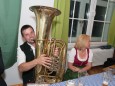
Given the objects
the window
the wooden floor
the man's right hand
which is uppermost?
the window

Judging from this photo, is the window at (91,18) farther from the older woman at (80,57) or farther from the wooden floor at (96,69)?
the older woman at (80,57)

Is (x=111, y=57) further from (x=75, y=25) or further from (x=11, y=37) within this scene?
(x=11, y=37)

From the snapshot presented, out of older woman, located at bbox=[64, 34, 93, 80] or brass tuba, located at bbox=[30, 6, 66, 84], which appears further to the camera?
older woman, located at bbox=[64, 34, 93, 80]

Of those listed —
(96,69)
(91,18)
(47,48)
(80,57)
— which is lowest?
(96,69)

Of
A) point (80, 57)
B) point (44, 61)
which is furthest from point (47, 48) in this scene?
point (80, 57)

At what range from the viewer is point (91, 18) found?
10.5ft

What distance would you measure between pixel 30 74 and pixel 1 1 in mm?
943

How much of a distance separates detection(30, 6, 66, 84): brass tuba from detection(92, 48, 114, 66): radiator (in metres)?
1.90

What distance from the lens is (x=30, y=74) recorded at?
186cm

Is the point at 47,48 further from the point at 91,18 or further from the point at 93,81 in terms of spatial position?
the point at 91,18

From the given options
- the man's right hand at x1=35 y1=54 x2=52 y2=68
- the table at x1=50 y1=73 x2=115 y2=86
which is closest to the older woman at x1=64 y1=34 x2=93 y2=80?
the table at x1=50 y1=73 x2=115 y2=86

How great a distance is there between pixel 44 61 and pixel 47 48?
141mm

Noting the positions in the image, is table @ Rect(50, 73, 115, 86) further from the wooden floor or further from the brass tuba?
the wooden floor

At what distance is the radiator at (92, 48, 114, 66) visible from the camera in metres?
3.34
